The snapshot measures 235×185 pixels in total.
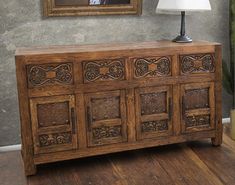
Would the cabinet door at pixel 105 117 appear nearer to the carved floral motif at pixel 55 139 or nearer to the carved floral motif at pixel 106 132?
the carved floral motif at pixel 106 132

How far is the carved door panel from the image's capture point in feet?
8.75

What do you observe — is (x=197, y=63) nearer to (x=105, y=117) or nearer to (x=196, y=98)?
→ (x=196, y=98)

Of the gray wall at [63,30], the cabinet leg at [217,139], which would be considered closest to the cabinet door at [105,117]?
the gray wall at [63,30]

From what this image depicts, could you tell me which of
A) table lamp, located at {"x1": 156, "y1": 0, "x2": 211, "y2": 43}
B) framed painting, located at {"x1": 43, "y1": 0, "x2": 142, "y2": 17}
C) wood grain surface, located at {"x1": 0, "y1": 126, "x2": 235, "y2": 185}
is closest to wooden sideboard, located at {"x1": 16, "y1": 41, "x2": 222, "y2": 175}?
wood grain surface, located at {"x1": 0, "y1": 126, "x2": 235, "y2": 185}

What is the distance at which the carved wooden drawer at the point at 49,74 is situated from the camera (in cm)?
230

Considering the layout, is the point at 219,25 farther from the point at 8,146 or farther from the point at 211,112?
the point at 8,146

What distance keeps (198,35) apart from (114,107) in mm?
1229

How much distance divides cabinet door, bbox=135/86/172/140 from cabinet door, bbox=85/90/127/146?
126 millimetres

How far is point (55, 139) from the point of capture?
7.95 feet

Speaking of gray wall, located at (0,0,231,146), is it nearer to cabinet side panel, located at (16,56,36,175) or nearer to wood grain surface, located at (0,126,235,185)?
wood grain surface, located at (0,126,235,185)

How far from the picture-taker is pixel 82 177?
2.39 m

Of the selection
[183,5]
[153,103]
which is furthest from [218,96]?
[183,5]

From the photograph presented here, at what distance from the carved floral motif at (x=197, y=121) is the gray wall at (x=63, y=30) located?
827 millimetres

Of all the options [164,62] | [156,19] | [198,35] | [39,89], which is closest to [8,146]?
[39,89]
